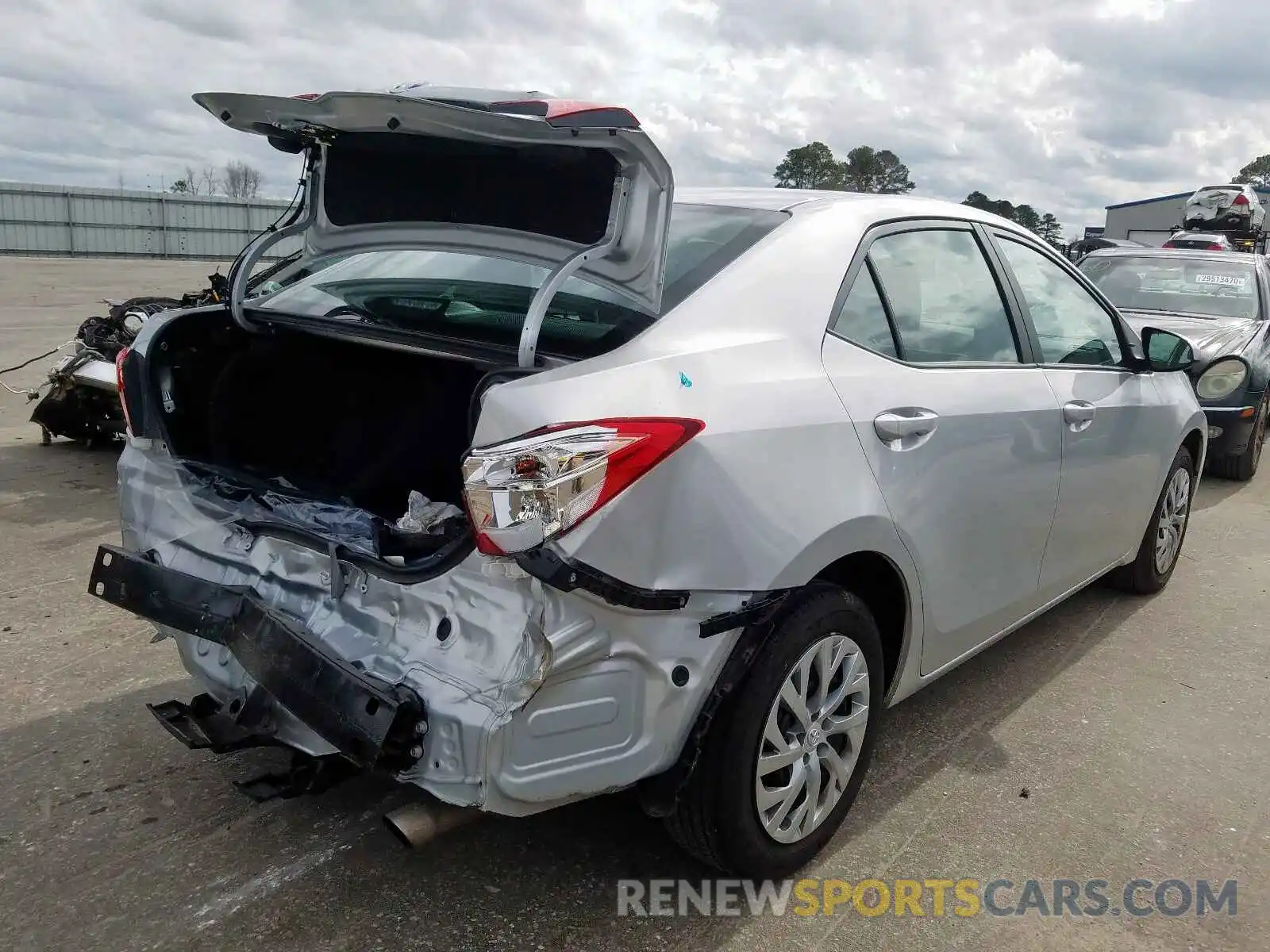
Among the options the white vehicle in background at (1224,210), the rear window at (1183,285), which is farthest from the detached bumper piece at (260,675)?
the white vehicle in background at (1224,210)

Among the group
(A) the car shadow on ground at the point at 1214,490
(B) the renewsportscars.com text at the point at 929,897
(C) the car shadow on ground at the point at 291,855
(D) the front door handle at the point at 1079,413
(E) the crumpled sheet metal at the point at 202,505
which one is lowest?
(C) the car shadow on ground at the point at 291,855

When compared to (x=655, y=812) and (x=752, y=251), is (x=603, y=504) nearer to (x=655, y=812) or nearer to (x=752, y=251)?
(x=655, y=812)

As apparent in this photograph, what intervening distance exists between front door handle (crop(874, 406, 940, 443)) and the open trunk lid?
683 millimetres

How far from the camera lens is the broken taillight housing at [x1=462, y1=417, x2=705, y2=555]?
1.97 m

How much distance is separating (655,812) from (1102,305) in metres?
2.91

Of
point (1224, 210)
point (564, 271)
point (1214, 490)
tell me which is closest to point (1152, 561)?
point (1214, 490)

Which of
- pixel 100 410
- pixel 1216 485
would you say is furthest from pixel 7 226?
pixel 1216 485

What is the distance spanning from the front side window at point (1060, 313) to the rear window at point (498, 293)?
4.04 ft

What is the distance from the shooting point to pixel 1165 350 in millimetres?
4199

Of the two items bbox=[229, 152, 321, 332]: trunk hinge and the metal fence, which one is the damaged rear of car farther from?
the metal fence

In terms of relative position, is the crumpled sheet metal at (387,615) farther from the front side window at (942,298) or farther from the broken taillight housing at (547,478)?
the front side window at (942,298)

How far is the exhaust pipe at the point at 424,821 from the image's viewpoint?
218 cm

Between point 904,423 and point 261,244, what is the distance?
1.93 metres

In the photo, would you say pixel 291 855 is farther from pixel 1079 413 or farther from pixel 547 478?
pixel 1079 413
